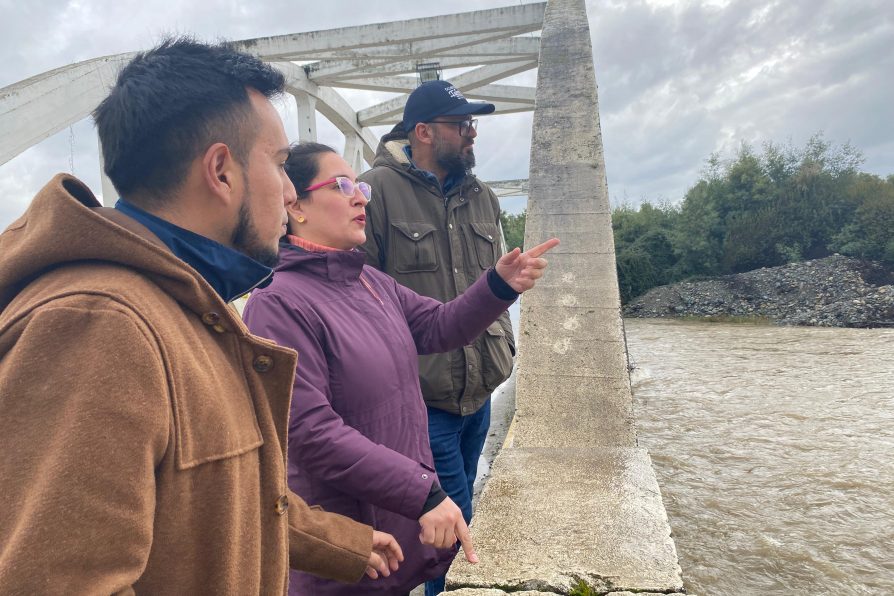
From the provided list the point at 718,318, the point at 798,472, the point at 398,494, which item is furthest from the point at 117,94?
the point at 718,318

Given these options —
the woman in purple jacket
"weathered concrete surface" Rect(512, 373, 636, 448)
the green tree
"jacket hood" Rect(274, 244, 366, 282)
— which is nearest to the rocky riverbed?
the green tree

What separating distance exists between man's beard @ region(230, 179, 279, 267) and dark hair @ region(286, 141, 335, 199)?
947 mm

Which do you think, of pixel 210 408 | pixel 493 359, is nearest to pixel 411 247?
pixel 493 359

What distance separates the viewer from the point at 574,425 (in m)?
4.20

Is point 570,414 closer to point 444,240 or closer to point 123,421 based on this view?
point 444,240

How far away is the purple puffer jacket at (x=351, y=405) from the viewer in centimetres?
171

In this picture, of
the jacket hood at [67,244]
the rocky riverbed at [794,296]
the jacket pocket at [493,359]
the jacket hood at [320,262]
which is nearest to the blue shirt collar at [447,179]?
the jacket pocket at [493,359]

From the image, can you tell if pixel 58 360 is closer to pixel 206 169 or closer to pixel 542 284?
pixel 206 169

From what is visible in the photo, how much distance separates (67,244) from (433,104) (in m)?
2.58

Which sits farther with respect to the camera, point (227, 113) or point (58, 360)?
point (227, 113)

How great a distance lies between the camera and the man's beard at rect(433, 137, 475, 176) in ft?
10.5

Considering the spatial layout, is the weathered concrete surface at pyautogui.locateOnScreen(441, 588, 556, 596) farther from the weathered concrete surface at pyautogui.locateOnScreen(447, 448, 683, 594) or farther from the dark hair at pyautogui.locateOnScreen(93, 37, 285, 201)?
the dark hair at pyautogui.locateOnScreen(93, 37, 285, 201)

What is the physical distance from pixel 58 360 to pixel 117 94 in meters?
0.58

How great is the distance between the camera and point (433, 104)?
319 cm
